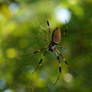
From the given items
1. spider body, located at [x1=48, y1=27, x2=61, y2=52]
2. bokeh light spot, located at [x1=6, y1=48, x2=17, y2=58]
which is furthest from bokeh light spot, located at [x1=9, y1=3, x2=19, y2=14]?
spider body, located at [x1=48, y1=27, x2=61, y2=52]

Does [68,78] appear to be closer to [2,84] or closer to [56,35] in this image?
[2,84]

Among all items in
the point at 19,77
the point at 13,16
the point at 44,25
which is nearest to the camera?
the point at 44,25

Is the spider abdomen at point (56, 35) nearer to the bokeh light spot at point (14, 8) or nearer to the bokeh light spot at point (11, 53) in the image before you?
the bokeh light spot at point (11, 53)

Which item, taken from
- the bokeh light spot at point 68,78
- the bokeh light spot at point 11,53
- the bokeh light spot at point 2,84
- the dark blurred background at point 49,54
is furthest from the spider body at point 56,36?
the bokeh light spot at point 68,78

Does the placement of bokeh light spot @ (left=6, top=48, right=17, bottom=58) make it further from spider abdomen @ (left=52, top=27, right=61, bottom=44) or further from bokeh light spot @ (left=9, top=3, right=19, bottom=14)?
spider abdomen @ (left=52, top=27, right=61, bottom=44)

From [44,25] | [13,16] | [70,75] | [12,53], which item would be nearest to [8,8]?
[13,16]

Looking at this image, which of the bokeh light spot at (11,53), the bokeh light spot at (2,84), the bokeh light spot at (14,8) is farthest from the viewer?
the bokeh light spot at (14,8)

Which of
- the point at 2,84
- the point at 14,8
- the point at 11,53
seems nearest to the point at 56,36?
the point at 2,84

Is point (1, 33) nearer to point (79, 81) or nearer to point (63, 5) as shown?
point (63, 5)

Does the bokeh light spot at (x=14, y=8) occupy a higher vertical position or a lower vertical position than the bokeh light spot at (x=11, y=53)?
higher
